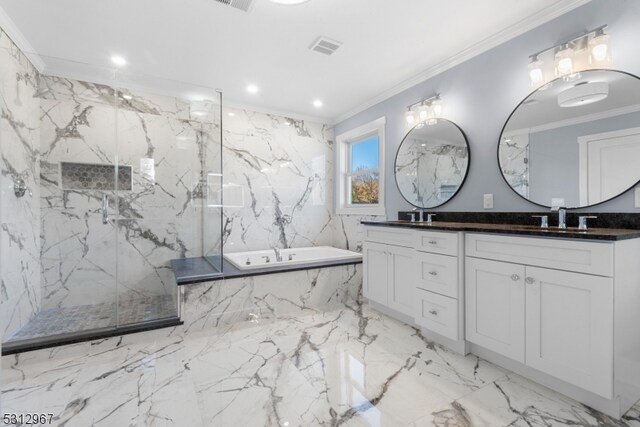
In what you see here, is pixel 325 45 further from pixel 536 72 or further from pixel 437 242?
pixel 437 242

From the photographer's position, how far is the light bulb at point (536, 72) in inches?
80.6

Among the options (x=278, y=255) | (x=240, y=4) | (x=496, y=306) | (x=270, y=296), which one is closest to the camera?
(x=496, y=306)

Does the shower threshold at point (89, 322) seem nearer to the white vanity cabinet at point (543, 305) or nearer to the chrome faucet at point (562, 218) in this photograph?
the white vanity cabinet at point (543, 305)

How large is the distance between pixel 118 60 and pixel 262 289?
99.1 inches

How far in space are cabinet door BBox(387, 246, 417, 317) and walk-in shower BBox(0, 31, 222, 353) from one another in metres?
1.82

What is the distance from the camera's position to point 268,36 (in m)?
2.36

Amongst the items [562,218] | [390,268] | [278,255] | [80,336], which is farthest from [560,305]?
[80,336]

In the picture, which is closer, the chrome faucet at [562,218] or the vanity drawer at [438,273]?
the chrome faucet at [562,218]

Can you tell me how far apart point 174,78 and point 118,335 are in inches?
99.5

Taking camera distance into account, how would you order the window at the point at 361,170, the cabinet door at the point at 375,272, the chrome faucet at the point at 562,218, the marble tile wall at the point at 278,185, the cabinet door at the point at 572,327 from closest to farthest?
1. the cabinet door at the point at 572,327
2. the chrome faucet at the point at 562,218
3. the cabinet door at the point at 375,272
4. the window at the point at 361,170
5. the marble tile wall at the point at 278,185

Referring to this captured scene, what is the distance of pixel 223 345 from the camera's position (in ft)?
7.38

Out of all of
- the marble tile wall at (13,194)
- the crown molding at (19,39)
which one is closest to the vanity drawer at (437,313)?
the marble tile wall at (13,194)

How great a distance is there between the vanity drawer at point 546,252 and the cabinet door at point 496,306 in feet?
0.20

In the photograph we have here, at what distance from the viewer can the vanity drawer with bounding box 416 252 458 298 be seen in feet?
6.71
